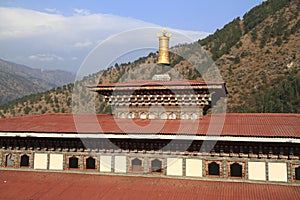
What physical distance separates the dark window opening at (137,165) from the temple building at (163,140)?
2 centimetres

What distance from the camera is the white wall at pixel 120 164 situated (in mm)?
13750

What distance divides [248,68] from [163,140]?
65.5 metres

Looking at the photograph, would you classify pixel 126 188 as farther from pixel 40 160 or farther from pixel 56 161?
pixel 40 160

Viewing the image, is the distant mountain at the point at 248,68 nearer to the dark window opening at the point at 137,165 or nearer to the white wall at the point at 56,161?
the white wall at the point at 56,161

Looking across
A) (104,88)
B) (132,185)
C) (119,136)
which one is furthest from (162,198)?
(104,88)

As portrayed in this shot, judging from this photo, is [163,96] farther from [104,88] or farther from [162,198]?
[162,198]

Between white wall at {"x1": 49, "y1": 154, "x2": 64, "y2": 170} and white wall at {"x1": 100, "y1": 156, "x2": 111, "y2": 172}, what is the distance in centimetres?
197

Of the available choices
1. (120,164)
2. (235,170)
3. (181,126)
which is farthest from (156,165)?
(235,170)

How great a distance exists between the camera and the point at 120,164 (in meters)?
13.8

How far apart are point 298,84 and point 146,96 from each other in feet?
177

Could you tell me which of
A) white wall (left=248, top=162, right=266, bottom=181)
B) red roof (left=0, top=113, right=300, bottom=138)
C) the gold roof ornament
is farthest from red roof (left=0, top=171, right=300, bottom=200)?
the gold roof ornament

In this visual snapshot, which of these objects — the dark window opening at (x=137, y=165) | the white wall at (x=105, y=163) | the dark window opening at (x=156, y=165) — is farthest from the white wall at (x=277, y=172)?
the white wall at (x=105, y=163)

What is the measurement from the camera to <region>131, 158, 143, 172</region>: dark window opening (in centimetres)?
1370

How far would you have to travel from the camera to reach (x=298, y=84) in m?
61.2
